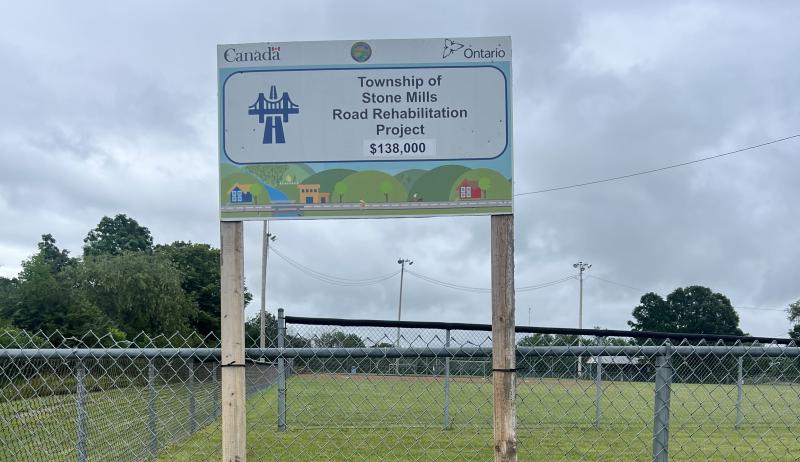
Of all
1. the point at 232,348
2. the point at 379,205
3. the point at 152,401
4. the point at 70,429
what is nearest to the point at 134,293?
the point at 70,429

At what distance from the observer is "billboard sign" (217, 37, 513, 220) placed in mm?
3666

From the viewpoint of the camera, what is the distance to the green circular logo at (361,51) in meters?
3.78

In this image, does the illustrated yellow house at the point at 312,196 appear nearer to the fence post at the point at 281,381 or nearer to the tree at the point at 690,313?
the fence post at the point at 281,381

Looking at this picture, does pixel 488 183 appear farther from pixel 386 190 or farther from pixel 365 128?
pixel 365 128

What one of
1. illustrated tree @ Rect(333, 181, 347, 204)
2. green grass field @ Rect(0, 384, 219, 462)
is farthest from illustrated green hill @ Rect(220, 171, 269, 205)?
green grass field @ Rect(0, 384, 219, 462)

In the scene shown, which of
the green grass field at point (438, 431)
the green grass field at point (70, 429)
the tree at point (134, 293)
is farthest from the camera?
the tree at point (134, 293)

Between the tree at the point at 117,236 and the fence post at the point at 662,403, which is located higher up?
the tree at the point at 117,236

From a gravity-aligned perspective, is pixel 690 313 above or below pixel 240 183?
below

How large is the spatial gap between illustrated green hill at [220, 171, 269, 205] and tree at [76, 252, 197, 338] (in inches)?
1687

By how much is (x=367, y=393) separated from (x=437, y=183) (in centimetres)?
366

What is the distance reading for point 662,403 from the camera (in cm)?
391

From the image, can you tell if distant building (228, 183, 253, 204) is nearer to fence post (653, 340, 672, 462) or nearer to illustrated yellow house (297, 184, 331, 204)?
illustrated yellow house (297, 184, 331, 204)

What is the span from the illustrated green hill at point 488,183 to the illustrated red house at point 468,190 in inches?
0.5

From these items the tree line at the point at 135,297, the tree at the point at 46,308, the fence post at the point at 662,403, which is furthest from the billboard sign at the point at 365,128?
the tree at the point at 46,308
